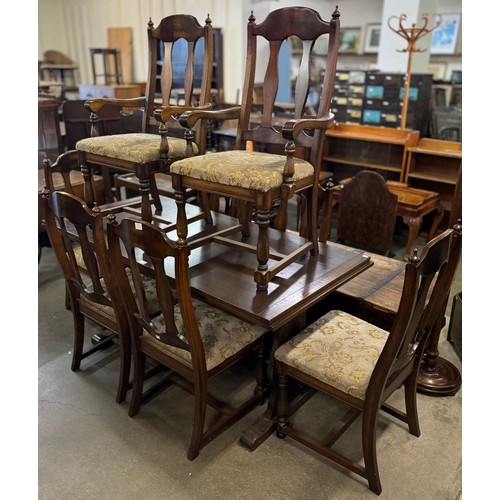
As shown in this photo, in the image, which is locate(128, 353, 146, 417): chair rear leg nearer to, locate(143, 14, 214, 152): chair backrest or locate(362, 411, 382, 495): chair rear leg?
locate(362, 411, 382, 495): chair rear leg

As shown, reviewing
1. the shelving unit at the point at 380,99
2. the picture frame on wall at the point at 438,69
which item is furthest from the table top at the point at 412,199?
the picture frame on wall at the point at 438,69

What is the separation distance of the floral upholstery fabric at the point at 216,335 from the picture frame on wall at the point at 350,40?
856 cm

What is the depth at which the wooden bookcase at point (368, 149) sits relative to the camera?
414 centimetres

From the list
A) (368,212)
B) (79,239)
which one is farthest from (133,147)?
(368,212)

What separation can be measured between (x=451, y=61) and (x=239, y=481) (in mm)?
8933

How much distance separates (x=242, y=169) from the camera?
1.72 m

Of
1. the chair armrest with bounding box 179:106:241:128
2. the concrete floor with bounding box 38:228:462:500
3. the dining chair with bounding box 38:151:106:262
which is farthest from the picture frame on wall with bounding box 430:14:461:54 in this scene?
the concrete floor with bounding box 38:228:462:500

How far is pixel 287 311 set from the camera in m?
1.62

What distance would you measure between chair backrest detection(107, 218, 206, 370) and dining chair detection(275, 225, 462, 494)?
0.40m

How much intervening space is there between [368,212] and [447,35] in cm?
665

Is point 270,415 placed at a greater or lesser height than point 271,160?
lesser

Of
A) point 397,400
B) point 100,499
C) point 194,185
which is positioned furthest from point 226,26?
point 100,499

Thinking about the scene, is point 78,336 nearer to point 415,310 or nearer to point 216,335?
point 216,335

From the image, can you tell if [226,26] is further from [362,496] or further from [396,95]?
[362,496]
